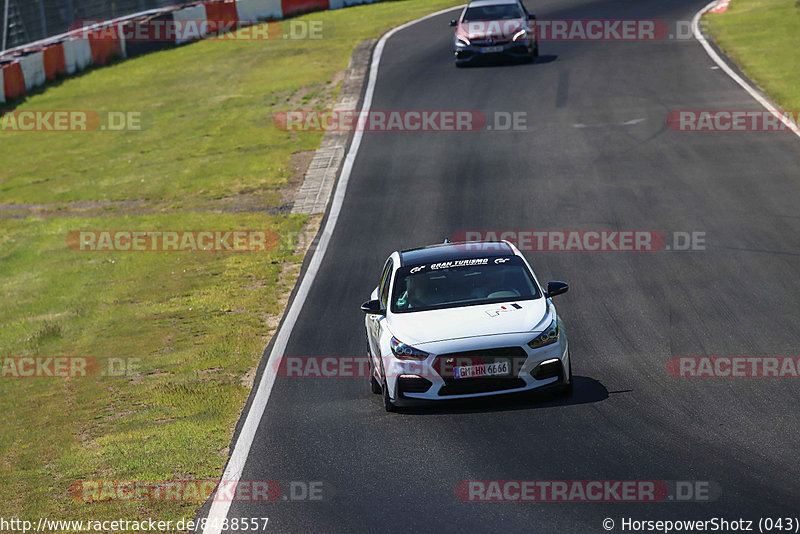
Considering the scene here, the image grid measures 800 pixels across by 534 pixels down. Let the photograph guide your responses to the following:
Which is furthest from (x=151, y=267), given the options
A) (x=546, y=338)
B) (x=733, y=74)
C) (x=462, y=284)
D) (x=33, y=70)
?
(x=33, y=70)

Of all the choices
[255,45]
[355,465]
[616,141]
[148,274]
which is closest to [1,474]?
[355,465]

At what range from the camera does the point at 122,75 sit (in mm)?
37156

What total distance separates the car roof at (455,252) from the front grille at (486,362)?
1913mm

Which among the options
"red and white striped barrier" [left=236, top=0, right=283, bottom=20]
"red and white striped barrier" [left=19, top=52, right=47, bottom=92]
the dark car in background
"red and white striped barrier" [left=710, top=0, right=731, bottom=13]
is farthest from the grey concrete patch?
"red and white striped barrier" [left=710, top=0, right=731, bottom=13]

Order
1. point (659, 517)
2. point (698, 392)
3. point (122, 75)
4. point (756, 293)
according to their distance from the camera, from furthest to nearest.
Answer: point (122, 75)
point (756, 293)
point (698, 392)
point (659, 517)

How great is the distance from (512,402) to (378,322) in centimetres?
181

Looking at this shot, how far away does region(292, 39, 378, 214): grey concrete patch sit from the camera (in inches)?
901

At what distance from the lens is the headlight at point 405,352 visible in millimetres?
10859

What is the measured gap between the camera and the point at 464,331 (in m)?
11.0

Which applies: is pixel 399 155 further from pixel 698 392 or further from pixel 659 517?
pixel 659 517

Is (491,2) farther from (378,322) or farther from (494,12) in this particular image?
(378,322)

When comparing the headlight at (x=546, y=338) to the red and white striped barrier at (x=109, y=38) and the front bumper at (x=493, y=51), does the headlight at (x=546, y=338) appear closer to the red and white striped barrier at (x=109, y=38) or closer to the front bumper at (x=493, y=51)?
the front bumper at (x=493, y=51)

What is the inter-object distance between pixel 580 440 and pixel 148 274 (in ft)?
41.4

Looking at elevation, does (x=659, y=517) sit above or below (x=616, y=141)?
above
